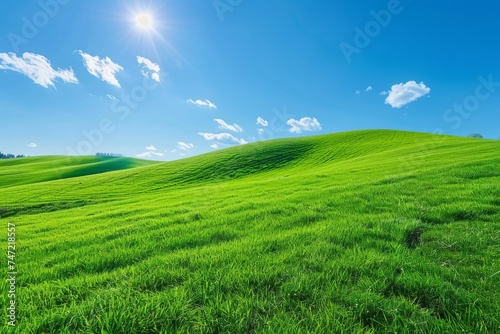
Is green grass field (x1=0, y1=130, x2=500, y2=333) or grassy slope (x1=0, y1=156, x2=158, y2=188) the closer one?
green grass field (x1=0, y1=130, x2=500, y2=333)

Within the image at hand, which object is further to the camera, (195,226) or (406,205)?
(406,205)

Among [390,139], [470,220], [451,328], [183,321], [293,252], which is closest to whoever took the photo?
[451,328]

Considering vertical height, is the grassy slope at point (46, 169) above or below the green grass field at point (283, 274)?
above

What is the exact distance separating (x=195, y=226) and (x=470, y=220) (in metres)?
7.55

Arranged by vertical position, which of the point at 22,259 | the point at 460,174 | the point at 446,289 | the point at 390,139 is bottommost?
the point at 22,259

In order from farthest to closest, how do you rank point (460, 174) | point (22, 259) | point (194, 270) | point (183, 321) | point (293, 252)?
point (460, 174)
point (22, 259)
point (293, 252)
point (194, 270)
point (183, 321)

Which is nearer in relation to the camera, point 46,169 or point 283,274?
point 283,274

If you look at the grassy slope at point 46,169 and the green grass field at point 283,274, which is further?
the grassy slope at point 46,169

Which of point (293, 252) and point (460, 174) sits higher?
point (460, 174)

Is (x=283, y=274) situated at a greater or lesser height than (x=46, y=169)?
lesser

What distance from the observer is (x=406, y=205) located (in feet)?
25.0

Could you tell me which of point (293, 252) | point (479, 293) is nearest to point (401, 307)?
point (479, 293)

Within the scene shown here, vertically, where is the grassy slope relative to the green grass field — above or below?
above

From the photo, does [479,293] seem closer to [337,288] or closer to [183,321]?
[337,288]
